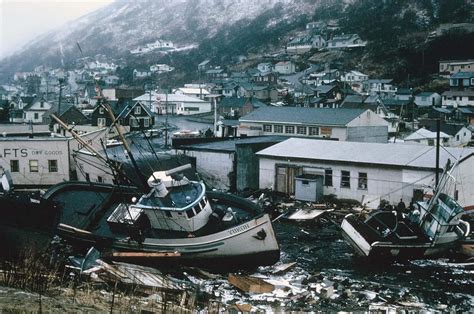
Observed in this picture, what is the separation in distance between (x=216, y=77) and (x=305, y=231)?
103482 mm

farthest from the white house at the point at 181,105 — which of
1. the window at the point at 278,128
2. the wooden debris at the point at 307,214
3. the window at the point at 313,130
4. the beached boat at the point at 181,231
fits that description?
the beached boat at the point at 181,231

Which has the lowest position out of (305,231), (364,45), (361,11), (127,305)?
(305,231)

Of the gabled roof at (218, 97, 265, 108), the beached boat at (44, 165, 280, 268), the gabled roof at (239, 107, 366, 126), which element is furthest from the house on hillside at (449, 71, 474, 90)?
the beached boat at (44, 165, 280, 268)

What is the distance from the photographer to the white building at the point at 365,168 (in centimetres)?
2484

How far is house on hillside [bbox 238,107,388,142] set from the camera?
39562 mm

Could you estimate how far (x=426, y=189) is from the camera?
80.9 feet

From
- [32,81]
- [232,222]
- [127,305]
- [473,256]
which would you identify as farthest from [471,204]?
[32,81]

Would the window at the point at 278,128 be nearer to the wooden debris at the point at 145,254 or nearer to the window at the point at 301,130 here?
the window at the point at 301,130

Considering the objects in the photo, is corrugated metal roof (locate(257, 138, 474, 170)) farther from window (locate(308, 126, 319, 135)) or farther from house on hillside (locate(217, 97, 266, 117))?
house on hillside (locate(217, 97, 266, 117))

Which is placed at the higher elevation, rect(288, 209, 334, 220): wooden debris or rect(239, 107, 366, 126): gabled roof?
rect(239, 107, 366, 126): gabled roof

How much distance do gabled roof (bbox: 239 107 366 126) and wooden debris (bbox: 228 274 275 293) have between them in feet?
78.7

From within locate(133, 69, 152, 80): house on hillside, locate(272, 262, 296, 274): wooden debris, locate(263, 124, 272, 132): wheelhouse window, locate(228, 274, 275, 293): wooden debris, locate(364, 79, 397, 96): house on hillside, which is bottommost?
locate(272, 262, 296, 274): wooden debris

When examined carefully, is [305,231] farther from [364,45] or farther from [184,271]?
[364,45]

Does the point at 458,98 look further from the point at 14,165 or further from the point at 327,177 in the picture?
the point at 14,165
